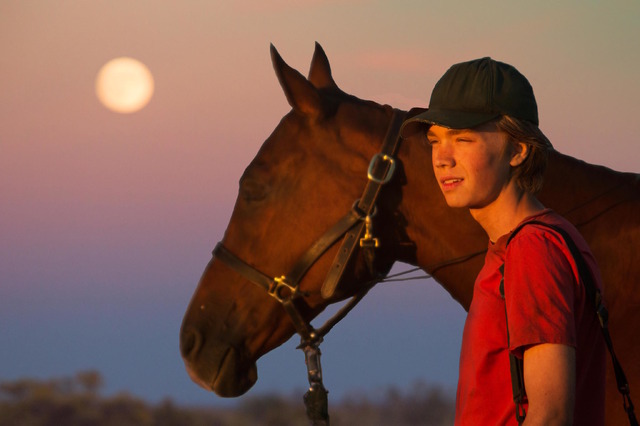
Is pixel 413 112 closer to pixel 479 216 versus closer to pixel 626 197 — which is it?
pixel 626 197

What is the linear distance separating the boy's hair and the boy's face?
0.02 meters

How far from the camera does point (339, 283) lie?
12.3 ft

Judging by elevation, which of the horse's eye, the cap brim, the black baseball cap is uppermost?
the black baseball cap

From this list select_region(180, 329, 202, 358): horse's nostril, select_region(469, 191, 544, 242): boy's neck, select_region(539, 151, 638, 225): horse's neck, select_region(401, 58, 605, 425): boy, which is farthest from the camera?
select_region(180, 329, 202, 358): horse's nostril

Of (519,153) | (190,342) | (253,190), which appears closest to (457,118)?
(519,153)

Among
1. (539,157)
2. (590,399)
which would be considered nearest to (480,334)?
(590,399)

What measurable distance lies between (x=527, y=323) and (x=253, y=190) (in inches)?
89.3

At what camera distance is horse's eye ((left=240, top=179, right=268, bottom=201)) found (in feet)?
12.5

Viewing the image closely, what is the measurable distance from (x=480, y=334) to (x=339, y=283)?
1.83 metres

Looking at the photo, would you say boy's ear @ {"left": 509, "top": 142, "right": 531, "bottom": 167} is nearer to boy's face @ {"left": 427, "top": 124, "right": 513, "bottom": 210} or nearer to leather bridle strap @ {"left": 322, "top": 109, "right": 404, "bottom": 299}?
boy's face @ {"left": 427, "top": 124, "right": 513, "bottom": 210}

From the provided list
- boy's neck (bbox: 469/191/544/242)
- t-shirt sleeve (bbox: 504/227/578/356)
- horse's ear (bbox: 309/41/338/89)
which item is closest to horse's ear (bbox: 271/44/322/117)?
horse's ear (bbox: 309/41/338/89)

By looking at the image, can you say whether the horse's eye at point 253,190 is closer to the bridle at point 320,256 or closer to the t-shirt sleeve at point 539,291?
the bridle at point 320,256

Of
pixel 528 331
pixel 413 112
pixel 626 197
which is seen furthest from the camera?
pixel 413 112

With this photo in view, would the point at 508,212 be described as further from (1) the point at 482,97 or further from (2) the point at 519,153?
(1) the point at 482,97
